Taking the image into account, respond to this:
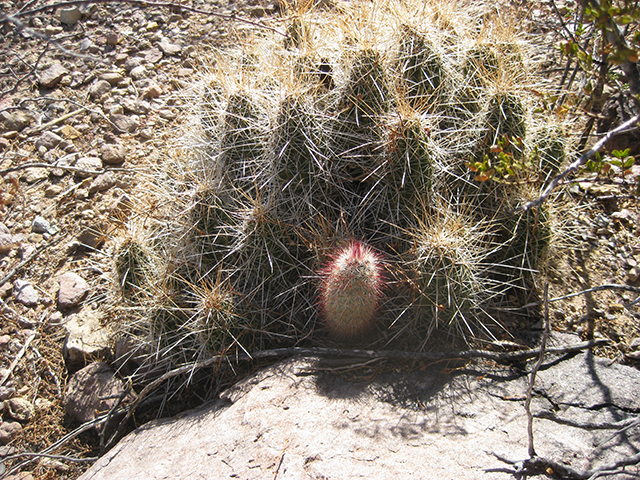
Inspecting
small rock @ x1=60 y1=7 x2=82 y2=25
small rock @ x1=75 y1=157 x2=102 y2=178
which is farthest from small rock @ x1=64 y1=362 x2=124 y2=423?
small rock @ x1=60 y1=7 x2=82 y2=25

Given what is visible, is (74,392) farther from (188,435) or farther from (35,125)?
(35,125)

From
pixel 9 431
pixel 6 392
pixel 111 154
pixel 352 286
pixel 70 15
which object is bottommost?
pixel 9 431

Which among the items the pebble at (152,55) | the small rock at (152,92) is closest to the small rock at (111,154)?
the small rock at (152,92)

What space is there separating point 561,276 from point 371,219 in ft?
4.29

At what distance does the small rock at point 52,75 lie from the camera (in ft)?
15.3

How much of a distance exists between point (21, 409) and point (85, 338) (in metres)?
0.55

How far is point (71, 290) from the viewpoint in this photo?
352 centimetres

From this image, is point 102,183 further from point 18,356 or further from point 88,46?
point 88,46

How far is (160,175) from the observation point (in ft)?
11.1

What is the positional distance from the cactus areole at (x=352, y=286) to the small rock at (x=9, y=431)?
83.5 inches

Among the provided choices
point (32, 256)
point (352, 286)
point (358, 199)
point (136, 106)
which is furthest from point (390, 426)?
point (136, 106)

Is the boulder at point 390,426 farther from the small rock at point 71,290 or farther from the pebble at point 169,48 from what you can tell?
the pebble at point 169,48

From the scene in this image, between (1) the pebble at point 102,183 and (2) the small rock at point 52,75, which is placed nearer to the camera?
(1) the pebble at point 102,183

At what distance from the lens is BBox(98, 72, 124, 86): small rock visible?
4730mm
